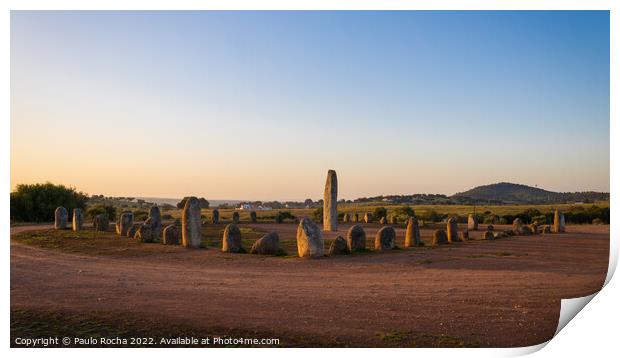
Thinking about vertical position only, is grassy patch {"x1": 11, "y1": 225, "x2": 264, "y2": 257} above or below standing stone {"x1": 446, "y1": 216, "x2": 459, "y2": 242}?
below

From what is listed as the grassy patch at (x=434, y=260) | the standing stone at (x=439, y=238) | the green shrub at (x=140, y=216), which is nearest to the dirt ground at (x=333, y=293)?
the grassy patch at (x=434, y=260)

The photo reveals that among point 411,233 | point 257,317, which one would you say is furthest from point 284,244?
point 257,317

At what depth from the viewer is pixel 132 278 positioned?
12.8 meters

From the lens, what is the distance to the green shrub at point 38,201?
1494 inches

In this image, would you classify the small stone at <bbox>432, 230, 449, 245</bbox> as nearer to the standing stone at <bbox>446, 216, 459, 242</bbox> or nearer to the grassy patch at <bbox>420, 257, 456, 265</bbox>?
the standing stone at <bbox>446, 216, 459, 242</bbox>

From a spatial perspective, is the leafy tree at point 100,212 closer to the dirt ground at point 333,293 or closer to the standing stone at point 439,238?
the dirt ground at point 333,293

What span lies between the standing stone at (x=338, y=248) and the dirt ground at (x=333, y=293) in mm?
674

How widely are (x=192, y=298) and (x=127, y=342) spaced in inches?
80.2

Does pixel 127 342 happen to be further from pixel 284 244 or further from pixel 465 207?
pixel 465 207

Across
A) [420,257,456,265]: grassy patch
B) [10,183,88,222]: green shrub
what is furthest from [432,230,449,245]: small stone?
[10,183,88,222]: green shrub

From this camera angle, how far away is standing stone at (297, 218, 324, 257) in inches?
640

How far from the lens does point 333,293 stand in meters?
10.6

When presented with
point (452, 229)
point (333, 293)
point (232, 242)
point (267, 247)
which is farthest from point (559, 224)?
point (333, 293)

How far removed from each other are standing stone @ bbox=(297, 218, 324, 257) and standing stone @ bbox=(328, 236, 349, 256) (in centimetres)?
60
